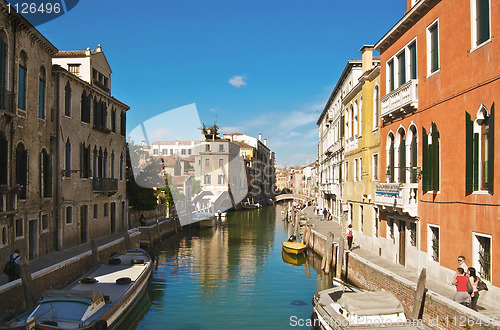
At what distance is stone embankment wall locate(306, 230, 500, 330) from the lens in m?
7.91

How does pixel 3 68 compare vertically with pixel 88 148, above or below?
above

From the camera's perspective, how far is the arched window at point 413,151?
13510 millimetres

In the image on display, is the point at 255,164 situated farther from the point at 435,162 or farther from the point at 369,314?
the point at 369,314

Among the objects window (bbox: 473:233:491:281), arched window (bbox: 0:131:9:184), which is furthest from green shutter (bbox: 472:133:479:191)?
arched window (bbox: 0:131:9:184)

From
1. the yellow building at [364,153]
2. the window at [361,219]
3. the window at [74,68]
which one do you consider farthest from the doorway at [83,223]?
the window at [361,219]

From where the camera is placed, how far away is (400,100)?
554 inches

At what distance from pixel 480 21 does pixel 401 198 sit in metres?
5.58

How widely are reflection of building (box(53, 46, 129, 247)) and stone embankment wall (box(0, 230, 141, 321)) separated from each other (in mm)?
2570

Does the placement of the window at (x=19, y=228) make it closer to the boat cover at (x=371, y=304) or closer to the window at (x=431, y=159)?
the boat cover at (x=371, y=304)

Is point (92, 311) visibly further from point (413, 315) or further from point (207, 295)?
point (413, 315)

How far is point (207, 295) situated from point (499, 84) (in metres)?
11.4

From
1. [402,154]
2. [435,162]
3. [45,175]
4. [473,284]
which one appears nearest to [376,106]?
[402,154]

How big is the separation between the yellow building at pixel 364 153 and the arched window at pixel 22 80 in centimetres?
1306

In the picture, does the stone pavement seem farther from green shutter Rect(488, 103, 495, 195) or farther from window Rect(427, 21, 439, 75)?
window Rect(427, 21, 439, 75)
